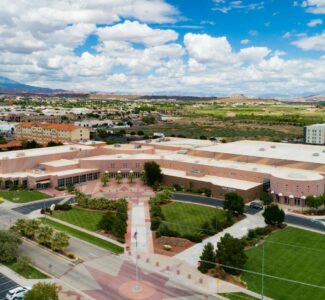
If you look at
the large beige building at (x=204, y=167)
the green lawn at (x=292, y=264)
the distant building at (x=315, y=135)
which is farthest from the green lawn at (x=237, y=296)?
the distant building at (x=315, y=135)

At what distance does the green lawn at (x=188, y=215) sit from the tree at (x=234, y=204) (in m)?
2.05

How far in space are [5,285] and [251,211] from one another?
4583cm

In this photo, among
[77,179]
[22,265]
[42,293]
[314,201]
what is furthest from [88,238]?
[314,201]

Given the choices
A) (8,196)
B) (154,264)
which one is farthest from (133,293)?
(8,196)

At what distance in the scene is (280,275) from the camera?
4766cm

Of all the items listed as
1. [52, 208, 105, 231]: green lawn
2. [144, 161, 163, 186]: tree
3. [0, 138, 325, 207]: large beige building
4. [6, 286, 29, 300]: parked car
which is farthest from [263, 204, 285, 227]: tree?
[6, 286, 29, 300]: parked car

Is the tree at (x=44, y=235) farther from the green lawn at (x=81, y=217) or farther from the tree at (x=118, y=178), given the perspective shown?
the tree at (x=118, y=178)

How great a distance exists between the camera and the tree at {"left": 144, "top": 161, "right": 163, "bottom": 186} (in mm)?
91500

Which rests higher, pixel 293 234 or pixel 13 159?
→ pixel 13 159

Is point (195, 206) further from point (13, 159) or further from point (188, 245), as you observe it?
point (13, 159)

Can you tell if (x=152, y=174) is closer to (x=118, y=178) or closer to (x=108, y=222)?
(x=118, y=178)

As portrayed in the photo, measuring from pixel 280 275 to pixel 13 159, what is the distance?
72.9 m

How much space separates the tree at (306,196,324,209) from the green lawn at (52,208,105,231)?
1521 inches

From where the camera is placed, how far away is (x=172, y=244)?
57281 millimetres
